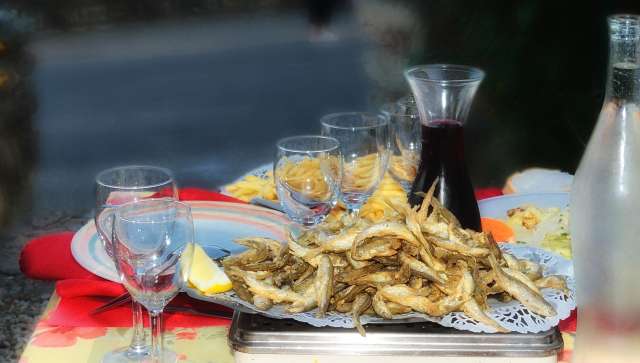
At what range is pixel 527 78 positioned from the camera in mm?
4949

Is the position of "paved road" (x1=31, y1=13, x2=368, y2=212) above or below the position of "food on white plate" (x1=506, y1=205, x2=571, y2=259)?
below

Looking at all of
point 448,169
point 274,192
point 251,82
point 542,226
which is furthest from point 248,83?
point 448,169

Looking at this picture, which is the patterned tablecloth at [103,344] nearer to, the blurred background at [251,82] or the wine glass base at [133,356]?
the wine glass base at [133,356]

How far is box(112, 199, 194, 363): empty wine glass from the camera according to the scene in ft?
4.02

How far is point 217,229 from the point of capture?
167 cm

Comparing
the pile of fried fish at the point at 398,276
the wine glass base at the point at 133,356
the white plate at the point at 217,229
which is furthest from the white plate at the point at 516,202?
the wine glass base at the point at 133,356

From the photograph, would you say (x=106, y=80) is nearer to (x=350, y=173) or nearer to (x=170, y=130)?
(x=170, y=130)

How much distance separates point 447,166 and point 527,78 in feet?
11.7

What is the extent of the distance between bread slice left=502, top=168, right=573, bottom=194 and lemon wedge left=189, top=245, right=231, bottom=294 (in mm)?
792

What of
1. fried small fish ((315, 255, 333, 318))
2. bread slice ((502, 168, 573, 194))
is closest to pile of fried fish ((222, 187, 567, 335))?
fried small fish ((315, 255, 333, 318))

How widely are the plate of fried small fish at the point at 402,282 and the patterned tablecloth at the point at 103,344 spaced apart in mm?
94

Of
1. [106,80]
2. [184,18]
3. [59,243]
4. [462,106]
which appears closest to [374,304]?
[462,106]

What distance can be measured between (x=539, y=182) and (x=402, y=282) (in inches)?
30.3

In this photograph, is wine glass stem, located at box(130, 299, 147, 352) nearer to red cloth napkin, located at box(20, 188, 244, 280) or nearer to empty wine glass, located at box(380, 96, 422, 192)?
red cloth napkin, located at box(20, 188, 244, 280)
